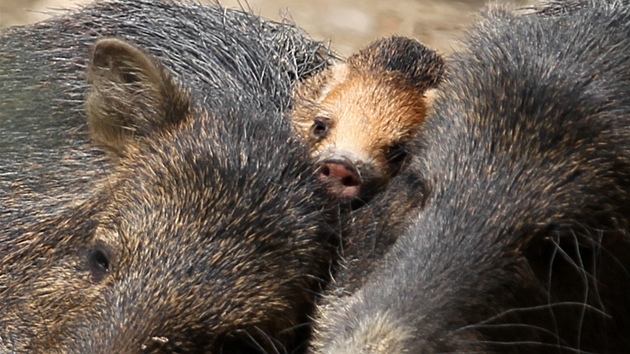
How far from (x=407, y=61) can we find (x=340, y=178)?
3.51 feet

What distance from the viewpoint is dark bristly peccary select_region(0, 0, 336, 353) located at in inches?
94.2

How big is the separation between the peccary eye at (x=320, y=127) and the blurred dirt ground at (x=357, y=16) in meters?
2.10

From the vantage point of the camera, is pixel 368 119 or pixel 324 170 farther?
pixel 368 119

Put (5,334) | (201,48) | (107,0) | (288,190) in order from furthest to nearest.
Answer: (107,0), (201,48), (5,334), (288,190)

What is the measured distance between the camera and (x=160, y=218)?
2512mm

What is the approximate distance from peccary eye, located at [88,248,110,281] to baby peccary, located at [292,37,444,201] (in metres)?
0.77

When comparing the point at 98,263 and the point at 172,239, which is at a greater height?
the point at 172,239

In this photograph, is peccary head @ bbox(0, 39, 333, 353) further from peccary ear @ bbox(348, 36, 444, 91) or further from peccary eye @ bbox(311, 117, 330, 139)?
peccary ear @ bbox(348, 36, 444, 91)

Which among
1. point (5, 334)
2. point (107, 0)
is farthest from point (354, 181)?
point (107, 0)

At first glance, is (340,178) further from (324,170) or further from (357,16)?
(357,16)

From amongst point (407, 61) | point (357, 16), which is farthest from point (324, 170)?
point (357, 16)

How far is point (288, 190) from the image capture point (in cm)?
262

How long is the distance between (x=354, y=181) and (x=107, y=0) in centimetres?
184

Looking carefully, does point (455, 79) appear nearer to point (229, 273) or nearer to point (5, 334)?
point (229, 273)
